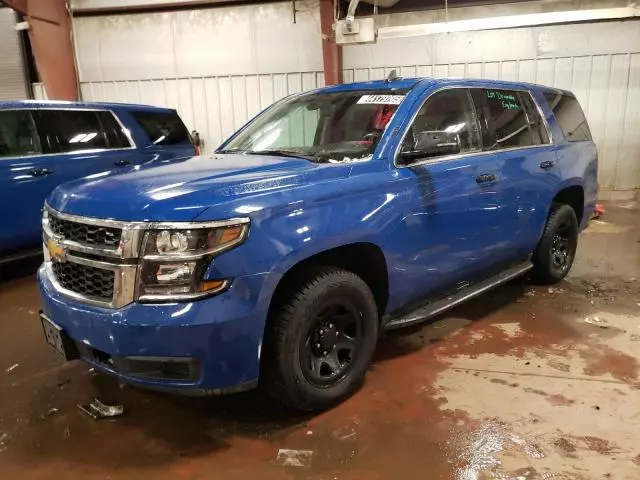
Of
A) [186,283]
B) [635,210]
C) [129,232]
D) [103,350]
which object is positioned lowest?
[635,210]

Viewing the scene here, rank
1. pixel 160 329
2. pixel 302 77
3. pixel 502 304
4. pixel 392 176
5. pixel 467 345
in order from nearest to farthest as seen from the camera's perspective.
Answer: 1. pixel 160 329
2. pixel 392 176
3. pixel 467 345
4. pixel 502 304
5. pixel 302 77

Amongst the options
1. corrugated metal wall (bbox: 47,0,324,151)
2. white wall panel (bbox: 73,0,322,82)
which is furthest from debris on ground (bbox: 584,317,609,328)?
white wall panel (bbox: 73,0,322,82)

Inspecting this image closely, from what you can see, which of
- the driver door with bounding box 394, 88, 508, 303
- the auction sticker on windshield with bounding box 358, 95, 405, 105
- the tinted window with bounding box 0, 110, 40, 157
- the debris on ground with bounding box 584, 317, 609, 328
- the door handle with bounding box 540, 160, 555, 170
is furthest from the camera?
the tinted window with bounding box 0, 110, 40, 157

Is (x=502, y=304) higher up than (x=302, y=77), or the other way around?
(x=302, y=77)

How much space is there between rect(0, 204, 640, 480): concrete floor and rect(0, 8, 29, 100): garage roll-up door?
7593 mm

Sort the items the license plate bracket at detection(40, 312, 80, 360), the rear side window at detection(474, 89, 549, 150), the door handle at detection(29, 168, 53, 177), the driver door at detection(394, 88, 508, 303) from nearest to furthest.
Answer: the license plate bracket at detection(40, 312, 80, 360), the driver door at detection(394, 88, 508, 303), the rear side window at detection(474, 89, 549, 150), the door handle at detection(29, 168, 53, 177)

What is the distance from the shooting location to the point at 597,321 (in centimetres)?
407

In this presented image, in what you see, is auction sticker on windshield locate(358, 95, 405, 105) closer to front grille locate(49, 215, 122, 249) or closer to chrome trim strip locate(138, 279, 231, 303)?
chrome trim strip locate(138, 279, 231, 303)

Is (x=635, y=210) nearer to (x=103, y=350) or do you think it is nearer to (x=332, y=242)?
(x=332, y=242)

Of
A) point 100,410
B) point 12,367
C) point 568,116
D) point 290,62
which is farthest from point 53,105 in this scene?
point 568,116

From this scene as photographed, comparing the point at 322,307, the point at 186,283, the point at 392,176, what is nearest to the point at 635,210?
the point at 392,176

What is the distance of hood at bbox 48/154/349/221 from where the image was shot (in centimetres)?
229

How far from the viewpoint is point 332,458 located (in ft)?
8.18

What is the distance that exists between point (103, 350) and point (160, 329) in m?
0.35
